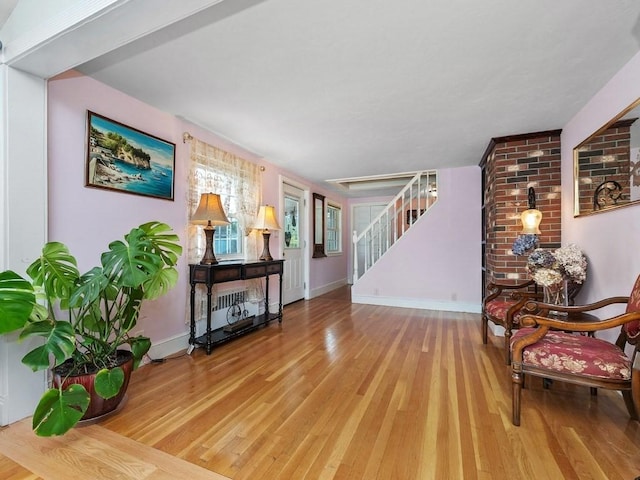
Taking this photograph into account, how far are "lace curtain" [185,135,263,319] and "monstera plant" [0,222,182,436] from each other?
1.09 metres

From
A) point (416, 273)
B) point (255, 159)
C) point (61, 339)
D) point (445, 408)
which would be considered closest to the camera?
point (61, 339)

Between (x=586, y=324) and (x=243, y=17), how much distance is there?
8.39ft

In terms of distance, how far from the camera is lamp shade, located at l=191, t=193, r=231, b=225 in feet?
9.33

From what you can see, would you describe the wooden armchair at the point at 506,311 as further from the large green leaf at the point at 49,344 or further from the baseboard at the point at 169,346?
the baseboard at the point at 169,346

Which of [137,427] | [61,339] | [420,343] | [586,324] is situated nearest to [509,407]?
[586,324]

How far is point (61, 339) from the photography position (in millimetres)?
1527

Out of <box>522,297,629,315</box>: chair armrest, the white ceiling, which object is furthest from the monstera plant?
<box>522,297,629,315</box>: chair armrest

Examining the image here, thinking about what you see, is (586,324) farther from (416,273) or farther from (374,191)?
(374,191)

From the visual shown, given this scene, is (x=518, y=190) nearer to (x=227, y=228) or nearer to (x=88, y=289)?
(x=227, y=228)

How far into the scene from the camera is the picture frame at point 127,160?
2.21 meters

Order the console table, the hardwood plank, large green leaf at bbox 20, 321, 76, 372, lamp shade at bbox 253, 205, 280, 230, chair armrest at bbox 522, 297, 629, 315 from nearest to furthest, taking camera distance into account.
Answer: the hardwood plank → large green leaf at bbox 20, 321, 76, 372 → chair armrest at bbox 522, 297, 629, 315 → the console table → lamp shade at bbox 253, 205, 280, 230

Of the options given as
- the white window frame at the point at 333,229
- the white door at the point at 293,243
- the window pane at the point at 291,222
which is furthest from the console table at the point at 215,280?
the white window frame at the point at 333,229

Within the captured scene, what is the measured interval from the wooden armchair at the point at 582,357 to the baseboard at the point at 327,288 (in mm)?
4097

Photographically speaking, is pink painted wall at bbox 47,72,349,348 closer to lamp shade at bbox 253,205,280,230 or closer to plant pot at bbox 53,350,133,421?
plant pot at bbox 53,350,133,421
